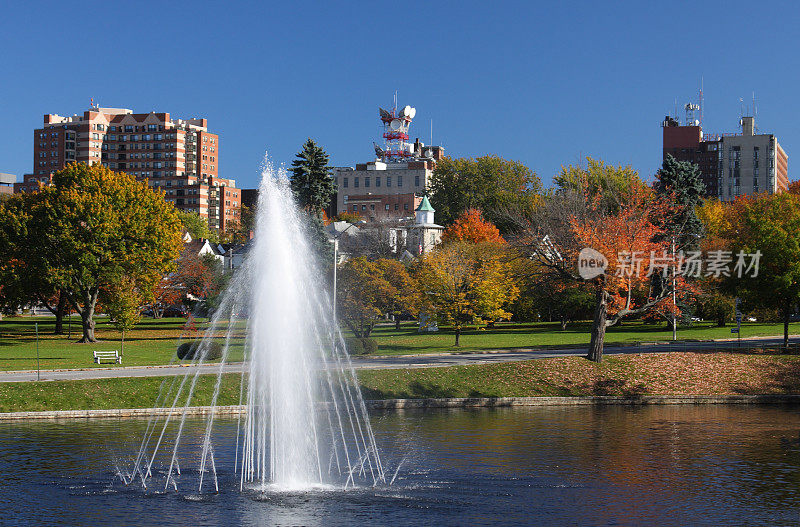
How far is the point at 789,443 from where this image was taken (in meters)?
30.9

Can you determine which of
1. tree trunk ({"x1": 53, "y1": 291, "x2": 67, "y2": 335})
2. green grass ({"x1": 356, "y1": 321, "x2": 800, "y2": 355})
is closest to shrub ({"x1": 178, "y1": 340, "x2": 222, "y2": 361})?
green grass ({"x1": 356, "y1": 321, "x2": 800, "y2": 355})

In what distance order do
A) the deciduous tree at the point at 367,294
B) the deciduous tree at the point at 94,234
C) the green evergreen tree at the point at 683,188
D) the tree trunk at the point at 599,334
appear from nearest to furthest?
the tree trunk at the point at 599,334
the deciduous tree at the point at 367,294
the deciduous tree at the point at 94,234
the green evergreen tree at the point at 683,188


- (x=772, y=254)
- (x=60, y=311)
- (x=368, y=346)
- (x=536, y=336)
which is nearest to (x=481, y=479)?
(x=368, y=346)

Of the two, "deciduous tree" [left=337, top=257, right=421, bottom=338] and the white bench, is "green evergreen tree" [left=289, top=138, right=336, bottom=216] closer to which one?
"deciduous tree" [left=337, top=257, right=421, bottom=338]

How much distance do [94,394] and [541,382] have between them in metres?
21.4

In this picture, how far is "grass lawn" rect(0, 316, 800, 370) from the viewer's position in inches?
2073

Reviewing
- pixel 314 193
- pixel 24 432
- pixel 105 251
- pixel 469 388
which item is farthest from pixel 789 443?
pixel 314 193

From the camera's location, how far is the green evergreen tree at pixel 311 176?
81.6 m

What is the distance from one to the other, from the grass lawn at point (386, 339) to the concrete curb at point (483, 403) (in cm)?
1093

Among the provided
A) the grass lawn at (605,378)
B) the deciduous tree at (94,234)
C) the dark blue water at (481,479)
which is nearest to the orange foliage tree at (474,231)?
the deciduous tree at (94,234)

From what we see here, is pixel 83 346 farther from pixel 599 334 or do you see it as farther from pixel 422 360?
pixel 599 334

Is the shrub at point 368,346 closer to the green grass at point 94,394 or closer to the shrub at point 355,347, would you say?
the shrub at point 355,347

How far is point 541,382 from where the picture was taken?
143ft

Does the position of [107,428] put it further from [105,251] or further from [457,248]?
[457,248]
